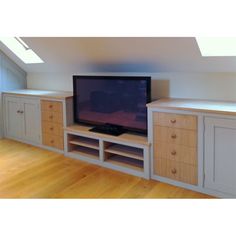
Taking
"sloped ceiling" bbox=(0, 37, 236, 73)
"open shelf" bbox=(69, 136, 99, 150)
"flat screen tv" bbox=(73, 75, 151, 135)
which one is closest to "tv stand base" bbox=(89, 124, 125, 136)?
→ "flat screen tv" bbox=(73, 75, 151, 135)

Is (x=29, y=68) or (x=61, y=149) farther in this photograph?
(x=29, y=68)

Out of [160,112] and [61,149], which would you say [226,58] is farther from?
[61,149]

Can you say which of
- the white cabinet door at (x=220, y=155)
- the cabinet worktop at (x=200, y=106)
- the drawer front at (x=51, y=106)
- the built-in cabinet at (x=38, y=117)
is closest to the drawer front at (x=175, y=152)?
the white cabinet door at (x=220, y=155)

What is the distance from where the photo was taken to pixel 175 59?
2865 mm

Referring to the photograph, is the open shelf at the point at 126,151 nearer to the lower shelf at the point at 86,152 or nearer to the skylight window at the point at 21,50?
the lower shelf at the point at 86,152

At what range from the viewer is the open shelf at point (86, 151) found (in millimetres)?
3426

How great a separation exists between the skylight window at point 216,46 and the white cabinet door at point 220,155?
0.68m

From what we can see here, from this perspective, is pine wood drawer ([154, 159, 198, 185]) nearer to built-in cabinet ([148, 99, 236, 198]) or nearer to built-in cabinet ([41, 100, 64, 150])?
built-in cabinet ([148, 99, 236, 198])

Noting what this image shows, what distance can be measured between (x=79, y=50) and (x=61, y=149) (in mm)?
1340

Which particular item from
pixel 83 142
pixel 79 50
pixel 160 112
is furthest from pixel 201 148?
pixel 79 50

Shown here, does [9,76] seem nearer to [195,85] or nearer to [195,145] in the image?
[195,85]

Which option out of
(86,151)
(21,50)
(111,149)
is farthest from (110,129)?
(21,50)

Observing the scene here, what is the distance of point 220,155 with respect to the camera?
2393 millimetres

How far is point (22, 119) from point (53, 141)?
0.74 metres
